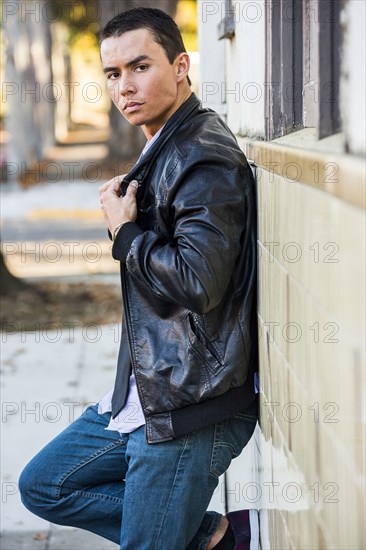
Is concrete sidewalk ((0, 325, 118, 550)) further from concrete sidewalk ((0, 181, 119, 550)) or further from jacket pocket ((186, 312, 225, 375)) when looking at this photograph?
jacket pocket ((186, 312, 225, 375))

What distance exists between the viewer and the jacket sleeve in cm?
265

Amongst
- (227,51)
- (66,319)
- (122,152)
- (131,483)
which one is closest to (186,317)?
(131,483)

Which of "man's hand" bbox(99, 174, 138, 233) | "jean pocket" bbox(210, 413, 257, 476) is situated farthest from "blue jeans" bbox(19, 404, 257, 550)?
"man's hand" bbox(99, 174, 138, 233)

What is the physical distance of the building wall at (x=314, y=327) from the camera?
5.80 ft

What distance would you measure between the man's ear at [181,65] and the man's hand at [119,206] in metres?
0.36

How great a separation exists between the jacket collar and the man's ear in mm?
78

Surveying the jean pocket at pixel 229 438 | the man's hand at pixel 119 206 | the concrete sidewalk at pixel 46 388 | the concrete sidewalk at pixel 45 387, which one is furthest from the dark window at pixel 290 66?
the concrete sidewalk at pixel 45 387

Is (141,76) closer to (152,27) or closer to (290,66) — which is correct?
(152,27)

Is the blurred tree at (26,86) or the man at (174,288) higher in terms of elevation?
the man at (174,288)

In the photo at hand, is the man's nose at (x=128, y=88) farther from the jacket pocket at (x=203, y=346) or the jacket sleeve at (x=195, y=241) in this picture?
the jacket pocket at (x=203, y=346)

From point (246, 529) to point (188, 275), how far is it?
3.98 feet

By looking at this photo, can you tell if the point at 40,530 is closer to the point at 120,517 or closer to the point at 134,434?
the point at 120,517

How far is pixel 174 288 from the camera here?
2660 millimetres

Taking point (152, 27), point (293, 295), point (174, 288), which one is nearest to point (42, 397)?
point (152, 27)
